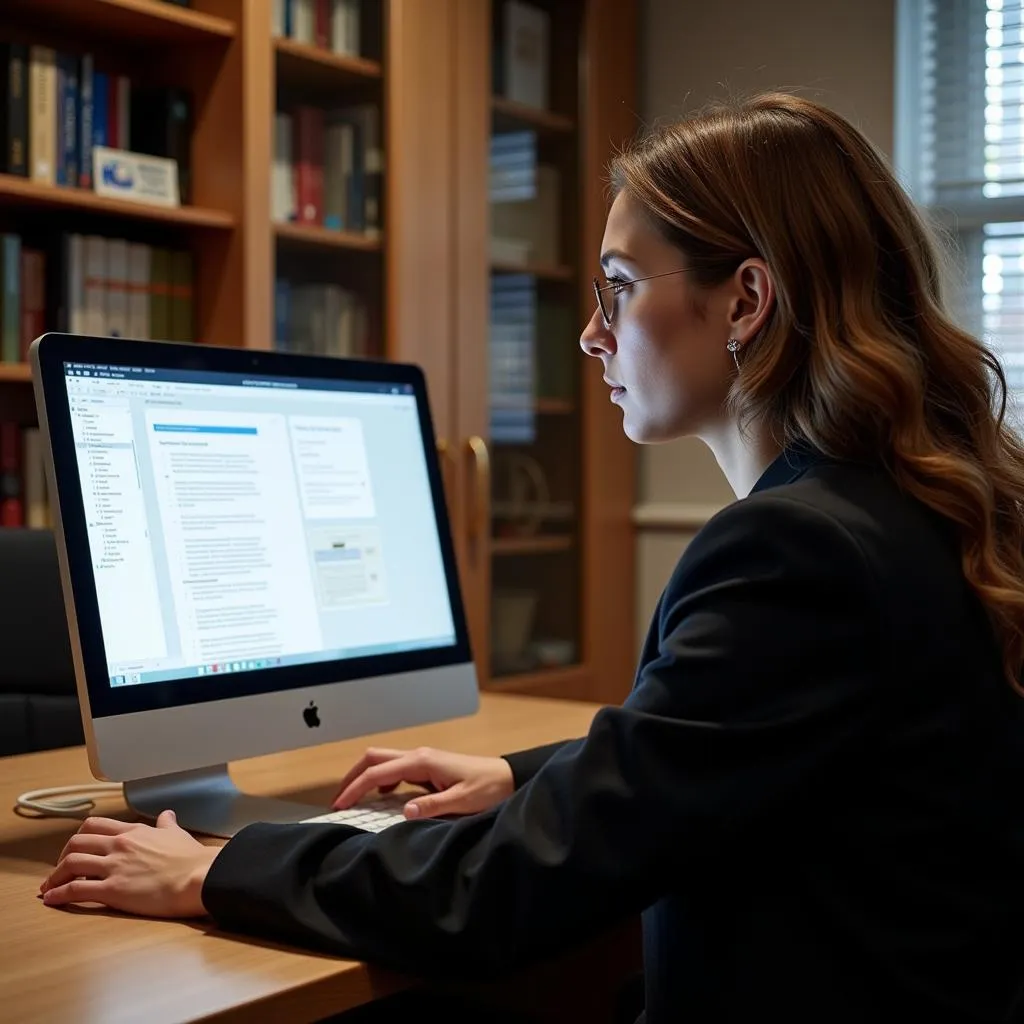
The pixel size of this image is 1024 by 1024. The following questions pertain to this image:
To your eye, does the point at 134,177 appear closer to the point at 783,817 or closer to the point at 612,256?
the point at 612,256

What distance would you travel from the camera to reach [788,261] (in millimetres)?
1046

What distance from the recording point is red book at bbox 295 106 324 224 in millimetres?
2988

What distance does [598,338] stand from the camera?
126cm

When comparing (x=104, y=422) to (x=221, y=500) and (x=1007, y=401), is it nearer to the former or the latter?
(x=221, y=500)

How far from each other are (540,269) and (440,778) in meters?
2.34

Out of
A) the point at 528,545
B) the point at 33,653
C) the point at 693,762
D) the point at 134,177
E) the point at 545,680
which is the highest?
the point at 134,177

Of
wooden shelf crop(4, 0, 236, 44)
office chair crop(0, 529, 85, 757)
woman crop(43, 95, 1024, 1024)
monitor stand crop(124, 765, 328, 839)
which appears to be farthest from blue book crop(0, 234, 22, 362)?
woman crop(43, 95, 1024, 1024)

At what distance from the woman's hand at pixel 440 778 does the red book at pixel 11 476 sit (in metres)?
1.45

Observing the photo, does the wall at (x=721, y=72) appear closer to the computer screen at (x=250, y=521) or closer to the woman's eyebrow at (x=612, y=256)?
the computer screen at (x=250, y=521)

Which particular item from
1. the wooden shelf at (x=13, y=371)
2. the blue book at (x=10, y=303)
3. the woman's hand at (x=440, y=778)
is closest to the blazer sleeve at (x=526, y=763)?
the woman's hand at (x=440, y=778)

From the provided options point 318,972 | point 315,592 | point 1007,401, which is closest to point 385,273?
point 315,592

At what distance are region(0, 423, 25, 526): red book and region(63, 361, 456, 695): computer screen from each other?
4.39 ft

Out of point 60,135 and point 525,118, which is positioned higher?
point 525,118

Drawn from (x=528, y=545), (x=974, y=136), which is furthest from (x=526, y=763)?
(x=974, y=136)
